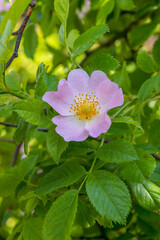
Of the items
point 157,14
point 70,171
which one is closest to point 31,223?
point 70,171

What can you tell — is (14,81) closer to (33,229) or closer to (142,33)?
(33,229)

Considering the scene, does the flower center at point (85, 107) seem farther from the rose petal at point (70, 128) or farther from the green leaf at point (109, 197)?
the green leaf at point (109, 197)

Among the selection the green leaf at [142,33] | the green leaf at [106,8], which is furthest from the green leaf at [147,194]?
the green leaf at [142,33]

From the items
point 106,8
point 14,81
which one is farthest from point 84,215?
point 106,8

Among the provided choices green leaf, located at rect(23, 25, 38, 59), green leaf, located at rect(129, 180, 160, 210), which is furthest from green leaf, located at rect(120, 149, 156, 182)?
green leaf, located at rect(23, 25, 38, 59)

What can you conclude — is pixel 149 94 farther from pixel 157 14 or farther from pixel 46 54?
pixel 46 54

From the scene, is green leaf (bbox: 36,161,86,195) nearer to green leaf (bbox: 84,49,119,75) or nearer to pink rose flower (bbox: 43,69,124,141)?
pink rose flower (bbox: 43,69,124,141)
